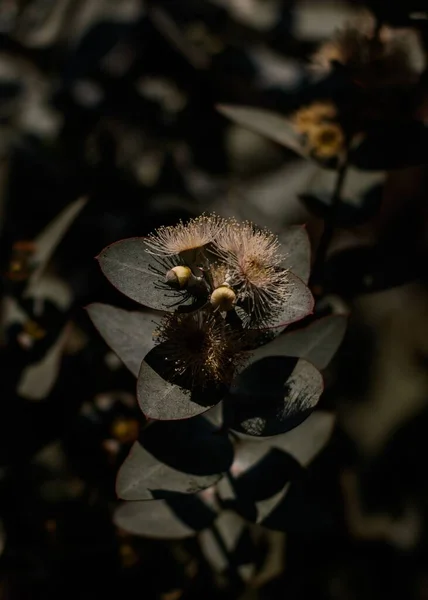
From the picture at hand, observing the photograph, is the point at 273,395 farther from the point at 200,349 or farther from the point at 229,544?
the point at 229,544

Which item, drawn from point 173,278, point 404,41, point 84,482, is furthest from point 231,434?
point 404,41

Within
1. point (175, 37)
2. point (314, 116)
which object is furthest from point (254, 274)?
point (175, 37)

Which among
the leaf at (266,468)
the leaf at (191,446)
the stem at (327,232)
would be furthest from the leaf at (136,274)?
the stem at (327,232)

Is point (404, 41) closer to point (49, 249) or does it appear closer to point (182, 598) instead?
point (49, 249)

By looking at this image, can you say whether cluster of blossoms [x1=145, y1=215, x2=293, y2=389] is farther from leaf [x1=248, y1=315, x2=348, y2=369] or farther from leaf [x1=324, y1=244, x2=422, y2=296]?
leaf [x1=324, y1=244, x2=422, y2=296]

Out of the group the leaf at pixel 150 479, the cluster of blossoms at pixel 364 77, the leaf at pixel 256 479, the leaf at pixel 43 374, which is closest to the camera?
the leaf at pixel 150 479

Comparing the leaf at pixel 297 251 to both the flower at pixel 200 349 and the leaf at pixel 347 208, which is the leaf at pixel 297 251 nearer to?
the flower at pixel 200 349

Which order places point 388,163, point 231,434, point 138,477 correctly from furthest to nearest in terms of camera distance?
point 388,163 < point 231,434 < point 138,477
